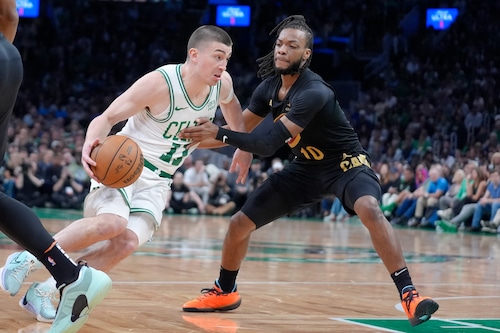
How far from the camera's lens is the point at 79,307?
4.32 metres

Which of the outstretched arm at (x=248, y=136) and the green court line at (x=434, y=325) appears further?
the outstretched arm at (x=248, y=136)

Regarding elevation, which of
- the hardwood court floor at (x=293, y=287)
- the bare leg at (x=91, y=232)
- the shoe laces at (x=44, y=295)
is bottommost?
the hardwood court floor at (x=293, y=287)

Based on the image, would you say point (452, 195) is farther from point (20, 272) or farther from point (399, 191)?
point (20, 272)

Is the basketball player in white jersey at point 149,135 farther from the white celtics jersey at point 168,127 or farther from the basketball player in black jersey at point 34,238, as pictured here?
the basketball player in black jersey at point 34,238

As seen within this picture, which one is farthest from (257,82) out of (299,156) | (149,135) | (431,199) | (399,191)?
(149,135)

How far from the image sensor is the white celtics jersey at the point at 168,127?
5.68 m

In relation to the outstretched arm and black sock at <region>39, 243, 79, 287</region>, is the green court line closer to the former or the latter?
the outstretched arm

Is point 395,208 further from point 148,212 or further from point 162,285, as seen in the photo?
point 148,212

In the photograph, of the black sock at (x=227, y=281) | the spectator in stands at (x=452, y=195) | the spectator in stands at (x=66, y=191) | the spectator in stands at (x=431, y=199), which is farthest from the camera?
the spectator in stands at (x=66, y=191)

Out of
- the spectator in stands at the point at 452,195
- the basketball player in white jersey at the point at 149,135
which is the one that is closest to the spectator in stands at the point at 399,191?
the spectator in stands at the point at 452,195

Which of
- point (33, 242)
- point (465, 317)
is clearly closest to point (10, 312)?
point (33, 242)

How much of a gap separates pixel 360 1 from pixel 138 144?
25.8 metres

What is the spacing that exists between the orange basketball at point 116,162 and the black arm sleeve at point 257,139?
1.94 feet

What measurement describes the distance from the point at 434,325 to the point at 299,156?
1.48 metres
